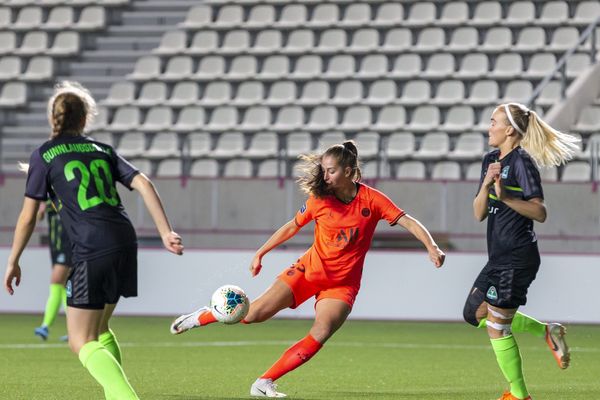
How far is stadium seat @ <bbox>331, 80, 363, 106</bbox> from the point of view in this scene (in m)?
24.2

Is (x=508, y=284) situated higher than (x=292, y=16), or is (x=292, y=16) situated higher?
(x=292, y=16)

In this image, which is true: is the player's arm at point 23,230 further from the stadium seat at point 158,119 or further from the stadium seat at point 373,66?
the stadium seat at point 373,66

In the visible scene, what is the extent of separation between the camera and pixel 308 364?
11.8 meters

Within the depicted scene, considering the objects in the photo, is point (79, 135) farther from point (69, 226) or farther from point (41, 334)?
point (41, 334)

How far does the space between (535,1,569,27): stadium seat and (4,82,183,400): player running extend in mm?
18401

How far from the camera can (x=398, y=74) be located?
24.3 m

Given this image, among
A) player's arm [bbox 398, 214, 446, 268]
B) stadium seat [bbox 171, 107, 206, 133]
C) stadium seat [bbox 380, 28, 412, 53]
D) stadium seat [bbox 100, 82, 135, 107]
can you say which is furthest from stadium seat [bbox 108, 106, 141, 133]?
player's arm [bbox 398, 214, 446, 268]

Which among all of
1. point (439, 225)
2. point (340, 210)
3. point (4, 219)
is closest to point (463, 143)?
point (439, 225)

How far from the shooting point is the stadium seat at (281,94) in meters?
24.6

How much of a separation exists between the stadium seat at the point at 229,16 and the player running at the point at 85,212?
1974 centimetres

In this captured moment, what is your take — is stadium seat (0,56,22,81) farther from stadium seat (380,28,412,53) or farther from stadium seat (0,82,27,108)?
stadium seat (380,28,412,53)

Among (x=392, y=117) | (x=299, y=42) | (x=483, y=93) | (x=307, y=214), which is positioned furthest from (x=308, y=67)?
(x=307, y=214)

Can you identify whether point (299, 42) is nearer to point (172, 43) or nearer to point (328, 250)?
point (172, 43)

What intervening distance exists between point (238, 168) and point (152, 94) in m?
3.32
